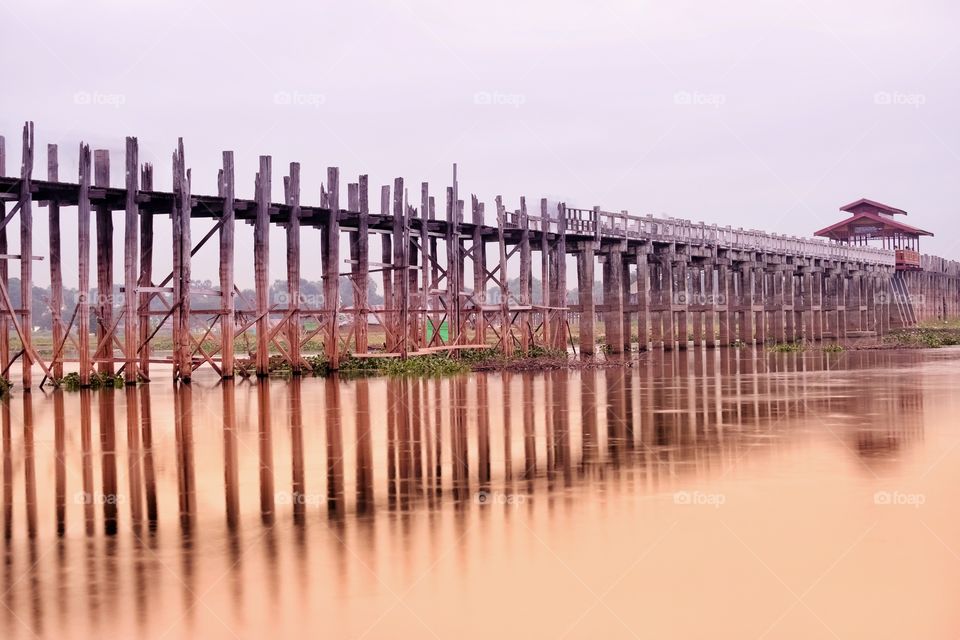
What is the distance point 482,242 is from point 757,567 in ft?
95.0

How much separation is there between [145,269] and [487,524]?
18963 mm

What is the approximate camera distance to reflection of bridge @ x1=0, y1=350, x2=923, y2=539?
10391 mm

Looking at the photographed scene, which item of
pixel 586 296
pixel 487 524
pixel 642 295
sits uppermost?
pixel 642 295

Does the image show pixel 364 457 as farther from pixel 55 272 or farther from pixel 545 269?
pixel 545 269

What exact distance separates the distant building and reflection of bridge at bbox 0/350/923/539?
58966mm

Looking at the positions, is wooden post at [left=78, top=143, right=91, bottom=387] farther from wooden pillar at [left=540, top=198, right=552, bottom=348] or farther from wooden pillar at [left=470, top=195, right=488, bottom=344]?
wooden pillar at [left=540, top=198, right=552, bottom=348]

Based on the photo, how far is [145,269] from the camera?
26.0 m

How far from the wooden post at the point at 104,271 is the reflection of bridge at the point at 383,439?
1416 millimetres

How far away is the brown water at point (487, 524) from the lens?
21.7 ft


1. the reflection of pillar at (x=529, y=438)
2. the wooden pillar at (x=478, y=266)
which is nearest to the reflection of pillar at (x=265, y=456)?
the reflection of pillar at (x=529, y=438)

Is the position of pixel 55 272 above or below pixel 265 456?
above

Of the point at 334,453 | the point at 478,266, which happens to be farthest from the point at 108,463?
the point at 478,266

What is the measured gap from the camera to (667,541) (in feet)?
27.0

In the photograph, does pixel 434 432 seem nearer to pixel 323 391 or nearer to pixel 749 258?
pixel 323 391
